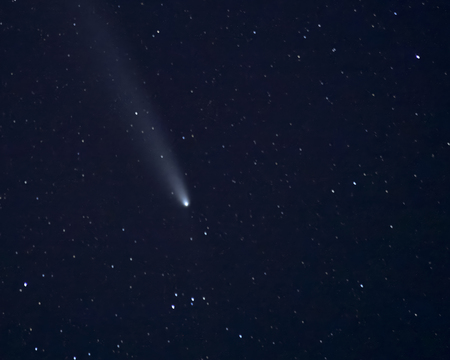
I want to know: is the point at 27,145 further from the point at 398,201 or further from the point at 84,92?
the point at 398,201

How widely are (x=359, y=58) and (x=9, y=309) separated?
672mm

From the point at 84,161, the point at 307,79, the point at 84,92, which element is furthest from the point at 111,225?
the point at 307,79

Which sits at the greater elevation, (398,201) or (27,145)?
(27,145)

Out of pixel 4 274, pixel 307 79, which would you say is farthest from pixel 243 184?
pixel 4 274

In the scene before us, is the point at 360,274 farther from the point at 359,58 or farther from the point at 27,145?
the point at 27,145

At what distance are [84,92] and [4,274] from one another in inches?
12.7

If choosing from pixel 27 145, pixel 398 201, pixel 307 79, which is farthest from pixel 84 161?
pixel 398 201

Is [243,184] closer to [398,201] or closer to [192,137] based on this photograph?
[192,137]

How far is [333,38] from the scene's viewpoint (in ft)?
1.95

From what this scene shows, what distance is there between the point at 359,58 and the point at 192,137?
269 millimetres

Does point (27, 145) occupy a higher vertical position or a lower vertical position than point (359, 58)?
higher

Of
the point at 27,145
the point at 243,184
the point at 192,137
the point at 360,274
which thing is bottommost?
the point at 360,274

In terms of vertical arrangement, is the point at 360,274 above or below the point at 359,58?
below

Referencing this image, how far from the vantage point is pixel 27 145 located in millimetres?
666
